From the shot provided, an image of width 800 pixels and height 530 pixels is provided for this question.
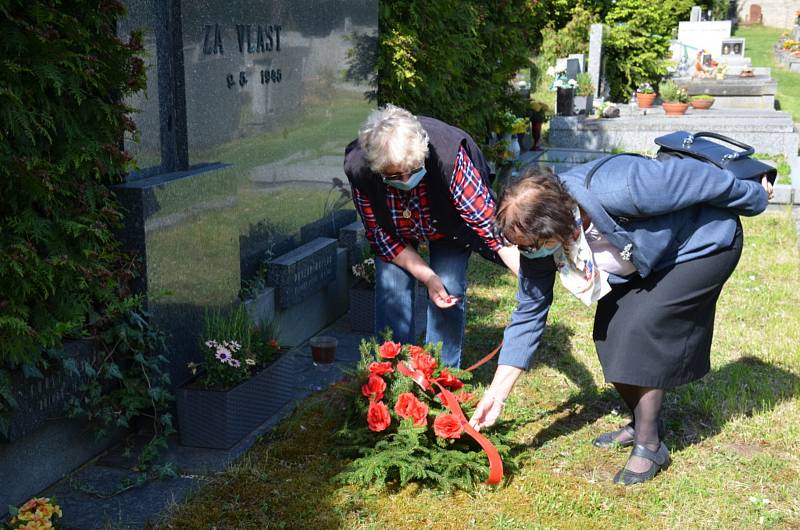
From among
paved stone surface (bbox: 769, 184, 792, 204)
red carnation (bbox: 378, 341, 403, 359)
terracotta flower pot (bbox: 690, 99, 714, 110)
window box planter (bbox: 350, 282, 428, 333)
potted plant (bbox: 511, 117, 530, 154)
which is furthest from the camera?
terracotta flower pot (bbox: 690, 99, 714, 110)

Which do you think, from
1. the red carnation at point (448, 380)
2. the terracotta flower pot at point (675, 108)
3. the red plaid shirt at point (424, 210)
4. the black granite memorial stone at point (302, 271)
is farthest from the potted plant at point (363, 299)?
the terracotta flower pot at point (675, 108)

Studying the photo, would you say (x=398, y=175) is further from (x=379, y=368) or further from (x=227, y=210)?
(x=227, y=210)

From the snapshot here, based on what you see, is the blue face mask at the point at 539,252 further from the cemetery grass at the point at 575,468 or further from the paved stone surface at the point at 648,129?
the paved stone surface at the point at 648,129

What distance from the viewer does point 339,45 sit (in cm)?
593

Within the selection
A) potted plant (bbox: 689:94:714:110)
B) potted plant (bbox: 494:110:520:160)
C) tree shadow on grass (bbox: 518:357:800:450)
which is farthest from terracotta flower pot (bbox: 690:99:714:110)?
tree shadow on grass (bbox: 518:357:800:450)

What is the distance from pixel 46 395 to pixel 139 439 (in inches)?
23.3

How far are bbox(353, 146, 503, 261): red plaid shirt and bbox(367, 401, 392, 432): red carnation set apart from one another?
0.80 metres

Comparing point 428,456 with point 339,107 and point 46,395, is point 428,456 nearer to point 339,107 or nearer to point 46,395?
point 46,395

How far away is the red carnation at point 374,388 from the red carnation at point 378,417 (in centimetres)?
10

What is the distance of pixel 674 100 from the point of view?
14688 mm

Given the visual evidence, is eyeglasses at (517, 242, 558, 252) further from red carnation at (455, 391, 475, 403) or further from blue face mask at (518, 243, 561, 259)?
red carnation at (455, 391, 475, 403)

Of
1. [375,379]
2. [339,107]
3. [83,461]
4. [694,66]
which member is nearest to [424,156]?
[375,379]

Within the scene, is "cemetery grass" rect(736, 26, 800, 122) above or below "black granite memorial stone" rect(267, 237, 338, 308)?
above

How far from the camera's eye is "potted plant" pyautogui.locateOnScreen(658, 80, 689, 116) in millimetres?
14039
